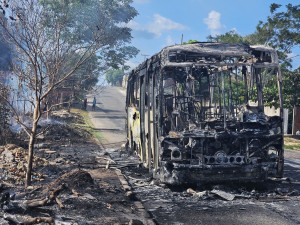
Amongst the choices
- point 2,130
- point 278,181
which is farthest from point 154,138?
point 2,130

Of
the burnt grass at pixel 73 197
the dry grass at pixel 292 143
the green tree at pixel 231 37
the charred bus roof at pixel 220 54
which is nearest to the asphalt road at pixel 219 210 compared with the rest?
the burnt grass at pixel 73 197

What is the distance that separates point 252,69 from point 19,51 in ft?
16.7

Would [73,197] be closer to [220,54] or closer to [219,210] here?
[219,210]

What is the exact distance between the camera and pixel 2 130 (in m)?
12.9

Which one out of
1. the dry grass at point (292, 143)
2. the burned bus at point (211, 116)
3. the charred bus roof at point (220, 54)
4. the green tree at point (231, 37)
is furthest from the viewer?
the green tree at point (231, 37)

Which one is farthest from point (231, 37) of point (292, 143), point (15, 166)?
point (15, 166)

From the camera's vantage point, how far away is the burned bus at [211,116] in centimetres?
695

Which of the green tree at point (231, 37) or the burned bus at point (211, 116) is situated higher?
the green tree at point (231, 37)

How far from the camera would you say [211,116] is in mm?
8016

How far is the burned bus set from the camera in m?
6.95

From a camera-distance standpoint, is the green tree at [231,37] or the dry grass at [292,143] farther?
the green tree at [231,37]

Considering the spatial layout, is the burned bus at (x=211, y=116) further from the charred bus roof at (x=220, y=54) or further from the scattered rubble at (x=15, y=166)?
the scattered rubble at (x=15, y=166)

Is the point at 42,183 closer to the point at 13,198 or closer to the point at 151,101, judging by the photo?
the point at 13,198

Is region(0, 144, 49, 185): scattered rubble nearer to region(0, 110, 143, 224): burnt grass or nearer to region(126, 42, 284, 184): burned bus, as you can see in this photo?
region(0, 110, 143, 224): burnt grass
